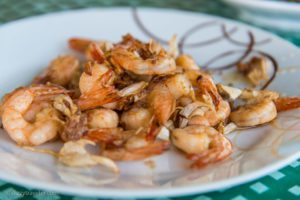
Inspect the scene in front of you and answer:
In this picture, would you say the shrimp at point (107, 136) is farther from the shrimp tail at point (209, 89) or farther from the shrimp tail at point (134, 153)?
the shrimp tail at point (209, 89)

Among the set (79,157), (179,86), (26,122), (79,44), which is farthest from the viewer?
(79,44)

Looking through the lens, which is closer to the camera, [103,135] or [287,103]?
[103,135]

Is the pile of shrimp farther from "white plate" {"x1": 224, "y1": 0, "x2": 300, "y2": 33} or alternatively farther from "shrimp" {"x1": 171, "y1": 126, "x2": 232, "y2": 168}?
"white plate" {"x1": 224, "y1": 0, "x2": 300, "y2": 33}

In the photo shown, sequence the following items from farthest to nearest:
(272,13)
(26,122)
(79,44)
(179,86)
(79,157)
A: (272,13) < (79,44) < (179,86) < (26,122) < (79,157)

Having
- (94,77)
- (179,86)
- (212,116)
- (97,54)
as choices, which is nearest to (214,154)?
(212,116)

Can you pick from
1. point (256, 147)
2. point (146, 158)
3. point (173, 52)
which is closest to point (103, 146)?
point (146, 158)

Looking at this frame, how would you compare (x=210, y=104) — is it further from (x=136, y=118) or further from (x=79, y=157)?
(x=79, y=157)

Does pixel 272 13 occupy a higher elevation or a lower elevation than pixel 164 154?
higher
